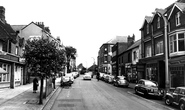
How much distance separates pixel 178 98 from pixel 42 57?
9416mm

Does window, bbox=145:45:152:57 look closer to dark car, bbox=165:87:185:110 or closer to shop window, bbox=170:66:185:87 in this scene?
shop window, bbox=170:66:185:87

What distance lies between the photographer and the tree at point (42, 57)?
13.2m

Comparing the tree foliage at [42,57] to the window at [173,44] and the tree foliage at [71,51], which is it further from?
the tree foliage at [71,51]

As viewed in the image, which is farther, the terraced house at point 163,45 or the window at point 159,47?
the window at point 159,47

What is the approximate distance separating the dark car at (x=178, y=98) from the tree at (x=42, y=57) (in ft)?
27.4

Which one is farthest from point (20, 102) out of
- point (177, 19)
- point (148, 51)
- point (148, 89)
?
point (148, 51)

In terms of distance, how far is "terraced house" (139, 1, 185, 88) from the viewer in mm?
22375

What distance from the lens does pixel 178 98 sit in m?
12.6

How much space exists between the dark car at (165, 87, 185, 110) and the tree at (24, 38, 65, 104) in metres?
8.34

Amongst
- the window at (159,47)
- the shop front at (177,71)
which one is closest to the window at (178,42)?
the shop front at (177,71)

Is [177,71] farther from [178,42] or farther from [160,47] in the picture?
[160,47]

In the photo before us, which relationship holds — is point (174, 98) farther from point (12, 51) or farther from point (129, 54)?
point (129, 54)

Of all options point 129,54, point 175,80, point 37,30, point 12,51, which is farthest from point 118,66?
point 12,51

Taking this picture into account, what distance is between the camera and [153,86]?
1870 centimetres
